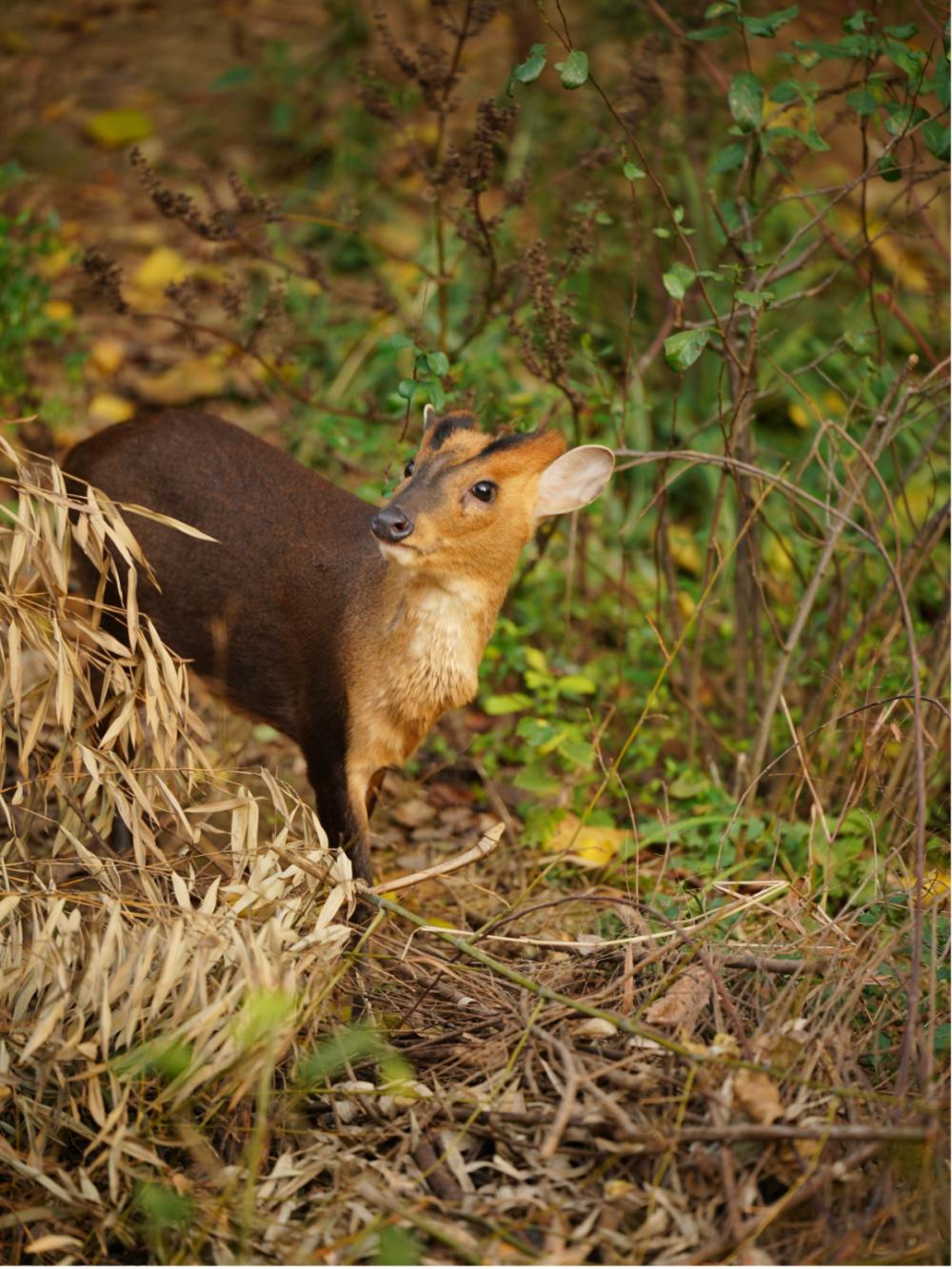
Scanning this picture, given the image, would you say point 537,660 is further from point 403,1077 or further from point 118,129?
point 118,129

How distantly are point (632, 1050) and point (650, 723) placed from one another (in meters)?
2.32

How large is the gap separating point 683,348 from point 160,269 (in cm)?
Result: 457

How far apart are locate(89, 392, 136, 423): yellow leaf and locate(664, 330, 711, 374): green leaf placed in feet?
12.3

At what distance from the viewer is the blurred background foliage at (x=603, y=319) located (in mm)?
3773

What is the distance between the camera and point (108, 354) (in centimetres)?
639

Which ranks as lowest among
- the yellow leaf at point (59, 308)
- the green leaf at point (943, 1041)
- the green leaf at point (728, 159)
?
the green leaf at point (943, 1041)

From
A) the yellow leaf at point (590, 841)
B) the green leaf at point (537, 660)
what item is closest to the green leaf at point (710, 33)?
the green leaf at point (537, 660)

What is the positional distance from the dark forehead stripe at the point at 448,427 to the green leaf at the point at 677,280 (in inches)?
26.7

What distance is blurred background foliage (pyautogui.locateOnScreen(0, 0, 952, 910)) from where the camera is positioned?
3.77 meters

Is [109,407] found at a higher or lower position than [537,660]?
higher

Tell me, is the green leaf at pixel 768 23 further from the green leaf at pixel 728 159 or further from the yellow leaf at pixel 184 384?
the yellow leaf at pixel 184 384

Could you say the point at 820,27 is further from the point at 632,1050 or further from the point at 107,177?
the point at 632,1050

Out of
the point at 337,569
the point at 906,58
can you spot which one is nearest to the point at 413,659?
the point at 337,569

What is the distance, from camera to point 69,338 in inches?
245
